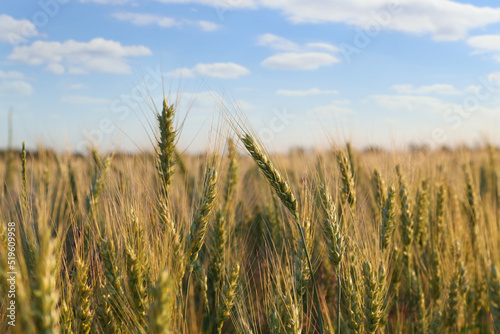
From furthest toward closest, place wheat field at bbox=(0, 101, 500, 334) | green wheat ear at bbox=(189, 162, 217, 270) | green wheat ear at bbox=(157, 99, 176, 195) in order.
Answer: green wheat ear at bbox=(157, 99, 176, 195)
green wheat ear at bbox=(189, 162, 217, 270)
wheat field at bbox=(0, 101, 500, 334)

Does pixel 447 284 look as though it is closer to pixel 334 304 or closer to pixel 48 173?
pixel 334 304

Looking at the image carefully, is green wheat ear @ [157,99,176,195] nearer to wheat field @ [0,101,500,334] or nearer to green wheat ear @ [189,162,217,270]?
wheat field @ [0,101,500,334]

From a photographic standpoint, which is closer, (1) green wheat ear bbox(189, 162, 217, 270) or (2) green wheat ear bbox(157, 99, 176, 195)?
(1) green wheat ear bbox(189, 162, 217, 270)

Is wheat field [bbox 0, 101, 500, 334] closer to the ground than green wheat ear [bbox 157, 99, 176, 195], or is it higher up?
closer to the ground

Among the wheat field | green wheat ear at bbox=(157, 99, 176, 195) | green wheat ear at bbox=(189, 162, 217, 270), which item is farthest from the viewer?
green wheat ear at bbox=(157, 99, 176, 195)

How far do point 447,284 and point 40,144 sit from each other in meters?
4.82

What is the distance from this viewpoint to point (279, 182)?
6.39 ft

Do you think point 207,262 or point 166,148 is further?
point 207,262

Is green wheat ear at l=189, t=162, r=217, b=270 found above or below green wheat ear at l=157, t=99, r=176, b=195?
below

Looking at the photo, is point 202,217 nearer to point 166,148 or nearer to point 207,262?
point 166,148

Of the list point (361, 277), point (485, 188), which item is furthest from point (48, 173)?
point (485, 188)

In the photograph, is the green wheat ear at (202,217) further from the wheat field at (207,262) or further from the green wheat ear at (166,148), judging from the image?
the green wheat ear at (166,148)

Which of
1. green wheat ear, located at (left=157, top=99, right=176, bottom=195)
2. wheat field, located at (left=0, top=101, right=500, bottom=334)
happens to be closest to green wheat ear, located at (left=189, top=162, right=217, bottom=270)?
wheat field, located at (left=0, top=101, right=500, bottom=334)

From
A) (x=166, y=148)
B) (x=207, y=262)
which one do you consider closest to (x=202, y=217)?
(x=166, y=148)
